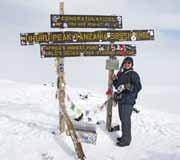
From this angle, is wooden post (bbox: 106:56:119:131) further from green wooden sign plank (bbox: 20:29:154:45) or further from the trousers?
the trousers

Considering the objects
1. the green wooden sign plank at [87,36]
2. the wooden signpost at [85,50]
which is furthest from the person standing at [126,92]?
the green wooden sign plank at [87,36]

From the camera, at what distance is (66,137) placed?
1123cm

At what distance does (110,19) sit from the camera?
11891 mm

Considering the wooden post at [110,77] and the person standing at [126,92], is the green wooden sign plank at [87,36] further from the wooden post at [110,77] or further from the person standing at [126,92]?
the person standing at [126,92]

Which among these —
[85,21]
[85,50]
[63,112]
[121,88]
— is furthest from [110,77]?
Result: [63,112]

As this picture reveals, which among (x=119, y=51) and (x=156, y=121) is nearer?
(x=119, y=51)

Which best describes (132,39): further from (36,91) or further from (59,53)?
(36,91)

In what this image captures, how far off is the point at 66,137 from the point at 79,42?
2154mm

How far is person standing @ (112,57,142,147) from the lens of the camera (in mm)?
11125

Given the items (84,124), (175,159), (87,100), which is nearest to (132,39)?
(84,124)

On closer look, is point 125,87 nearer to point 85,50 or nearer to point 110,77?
point 110,77

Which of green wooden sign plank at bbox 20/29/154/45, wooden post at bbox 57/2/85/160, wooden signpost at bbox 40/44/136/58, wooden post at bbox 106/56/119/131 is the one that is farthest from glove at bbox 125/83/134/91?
wooden post at bbox 57/2/85/160

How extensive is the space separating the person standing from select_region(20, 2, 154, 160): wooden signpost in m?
0.69

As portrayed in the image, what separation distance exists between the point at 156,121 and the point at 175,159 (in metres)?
4.23
